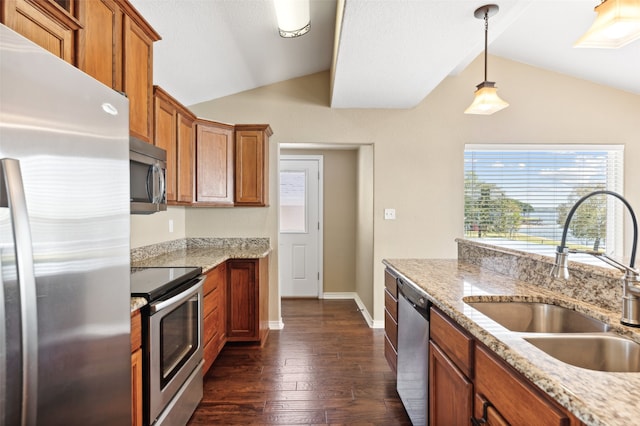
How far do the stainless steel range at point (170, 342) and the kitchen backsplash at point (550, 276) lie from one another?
6.12 ft

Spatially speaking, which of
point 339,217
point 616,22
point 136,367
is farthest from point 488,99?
point 339,217

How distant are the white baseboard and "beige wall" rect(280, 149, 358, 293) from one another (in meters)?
0.06

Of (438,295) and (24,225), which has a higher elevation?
(24,225)

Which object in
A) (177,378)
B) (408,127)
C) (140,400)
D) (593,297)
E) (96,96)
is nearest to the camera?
(96,96)

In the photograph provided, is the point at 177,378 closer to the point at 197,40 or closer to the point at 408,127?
the point at 197,40

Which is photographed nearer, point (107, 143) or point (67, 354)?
point (67, 354)

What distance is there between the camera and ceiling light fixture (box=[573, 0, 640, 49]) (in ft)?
4.45

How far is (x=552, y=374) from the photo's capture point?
0.84 metres

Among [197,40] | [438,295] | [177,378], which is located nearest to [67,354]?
[177,378]

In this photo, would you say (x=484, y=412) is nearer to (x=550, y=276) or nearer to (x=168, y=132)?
(x=550, y=276)

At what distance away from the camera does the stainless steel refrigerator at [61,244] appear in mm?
786

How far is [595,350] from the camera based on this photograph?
3.67 feet

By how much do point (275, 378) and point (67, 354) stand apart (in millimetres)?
1940

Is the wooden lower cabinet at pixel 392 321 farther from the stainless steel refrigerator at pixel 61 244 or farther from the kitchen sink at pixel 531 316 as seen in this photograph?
the stainless steel refrigerator at pixel 61 244
